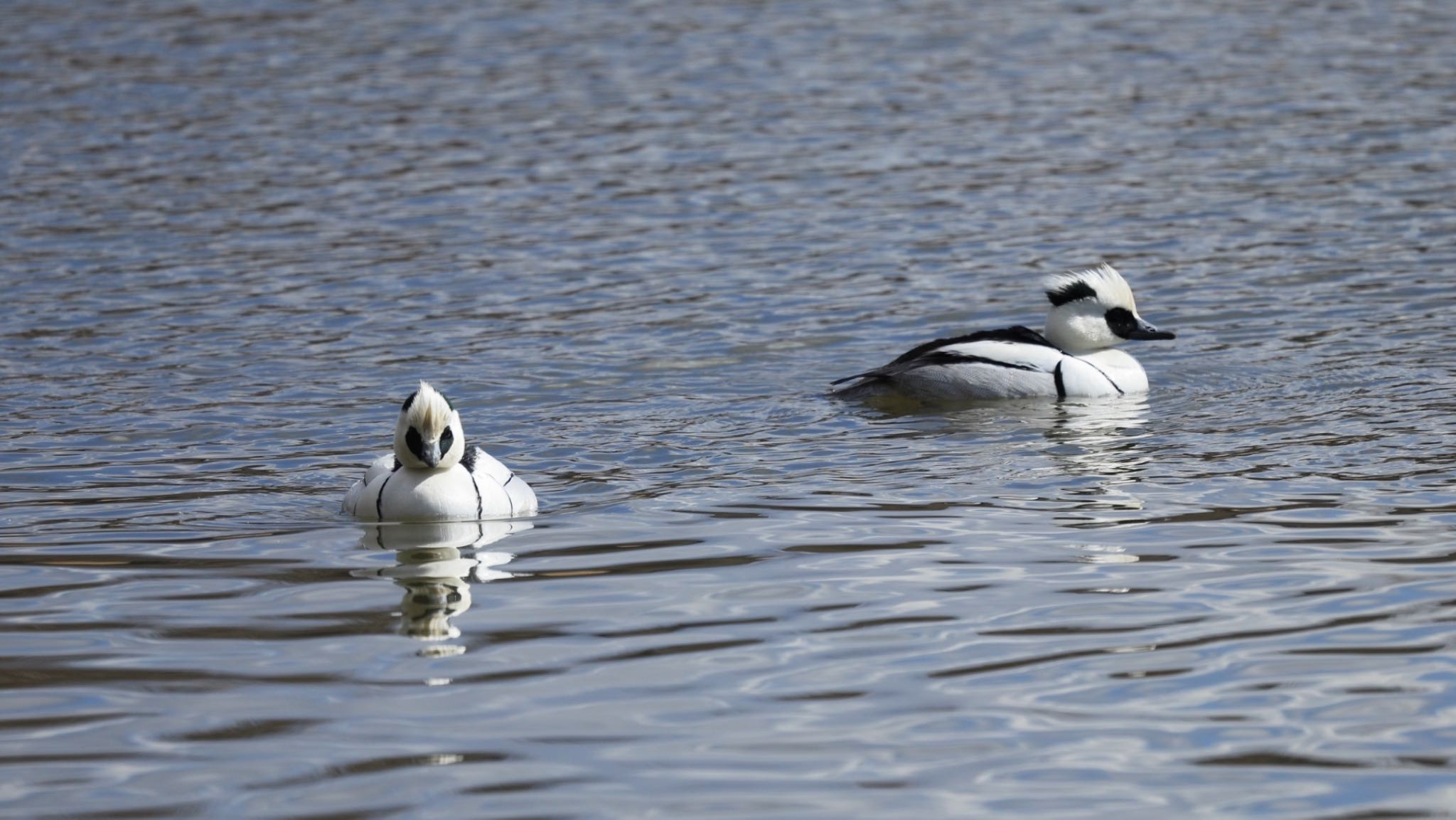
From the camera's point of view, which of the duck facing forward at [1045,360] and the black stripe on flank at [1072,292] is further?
the black stripe on flank at [1072,292]

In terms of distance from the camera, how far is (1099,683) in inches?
282

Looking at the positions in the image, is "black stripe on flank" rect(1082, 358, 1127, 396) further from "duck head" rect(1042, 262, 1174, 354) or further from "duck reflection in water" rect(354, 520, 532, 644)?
"duck reflection in water" rect(354, 520, 532, 644)

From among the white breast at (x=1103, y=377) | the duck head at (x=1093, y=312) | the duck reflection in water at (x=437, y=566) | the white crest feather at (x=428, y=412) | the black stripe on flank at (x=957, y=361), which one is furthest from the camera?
the duck head at (x=1093, y=312)

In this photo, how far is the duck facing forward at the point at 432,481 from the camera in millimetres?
9859

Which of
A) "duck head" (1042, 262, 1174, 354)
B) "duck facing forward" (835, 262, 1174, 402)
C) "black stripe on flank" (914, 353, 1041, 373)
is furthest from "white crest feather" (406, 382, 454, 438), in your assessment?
"duck head" (1042, 262, 1174, 354)

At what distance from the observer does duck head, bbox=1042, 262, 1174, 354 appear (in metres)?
13.7

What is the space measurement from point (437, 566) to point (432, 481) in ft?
2.74

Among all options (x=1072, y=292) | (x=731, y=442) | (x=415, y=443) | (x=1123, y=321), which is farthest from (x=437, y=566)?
(x=1123, y=321)

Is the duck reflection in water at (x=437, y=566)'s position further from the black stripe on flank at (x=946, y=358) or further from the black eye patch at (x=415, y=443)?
the black stripe on flank at (x=946, y=358)

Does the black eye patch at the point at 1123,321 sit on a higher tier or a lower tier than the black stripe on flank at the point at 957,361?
higher

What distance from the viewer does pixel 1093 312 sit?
13805 millimetres

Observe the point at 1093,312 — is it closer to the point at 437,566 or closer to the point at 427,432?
the point at 427,432

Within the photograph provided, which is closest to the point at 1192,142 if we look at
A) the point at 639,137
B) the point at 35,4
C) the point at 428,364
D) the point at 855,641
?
the point at 639,137

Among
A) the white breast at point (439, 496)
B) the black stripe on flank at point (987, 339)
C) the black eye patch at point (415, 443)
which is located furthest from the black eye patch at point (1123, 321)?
the black eye patch at point (415, 443)
